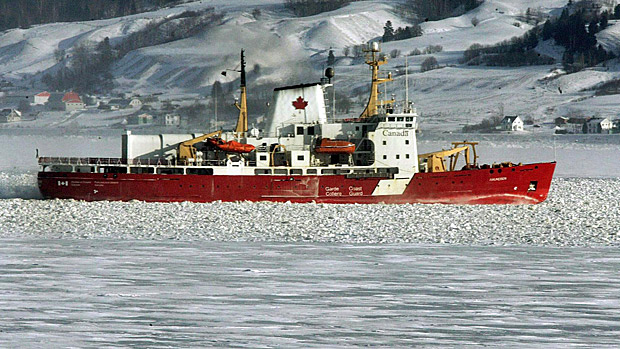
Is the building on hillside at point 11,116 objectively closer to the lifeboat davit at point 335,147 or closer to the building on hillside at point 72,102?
the building on hillside at point 72,102

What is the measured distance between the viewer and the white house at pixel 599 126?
13586 cm

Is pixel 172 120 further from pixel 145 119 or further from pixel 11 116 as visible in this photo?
pixel 11 116

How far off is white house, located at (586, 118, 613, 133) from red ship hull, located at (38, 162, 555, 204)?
4026 inches

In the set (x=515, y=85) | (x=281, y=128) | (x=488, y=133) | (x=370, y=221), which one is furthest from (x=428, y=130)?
(x=370, y=221)

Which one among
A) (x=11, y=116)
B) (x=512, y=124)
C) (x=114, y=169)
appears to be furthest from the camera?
(x=11, y=116)

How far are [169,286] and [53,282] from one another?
7.37ft

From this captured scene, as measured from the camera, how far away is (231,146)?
38.2 meters

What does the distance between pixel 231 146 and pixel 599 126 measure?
109 meters

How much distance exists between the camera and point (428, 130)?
141 meters

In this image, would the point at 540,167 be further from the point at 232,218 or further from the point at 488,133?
the point at 488,133

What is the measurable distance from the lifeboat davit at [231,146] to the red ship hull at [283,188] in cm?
117

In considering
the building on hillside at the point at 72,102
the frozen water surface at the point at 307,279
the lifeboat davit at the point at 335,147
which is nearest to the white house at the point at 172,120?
the building on hillside at the point at 72,102

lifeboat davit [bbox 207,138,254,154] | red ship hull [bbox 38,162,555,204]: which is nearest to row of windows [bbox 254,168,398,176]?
red ship hull [bbox 38,162,555,204]

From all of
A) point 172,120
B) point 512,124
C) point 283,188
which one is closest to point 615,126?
point 512,124
